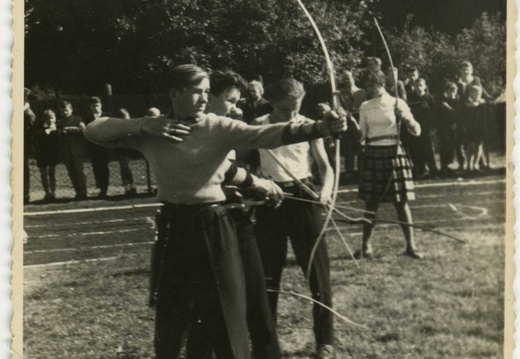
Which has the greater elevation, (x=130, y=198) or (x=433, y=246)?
(x=130, y=198)

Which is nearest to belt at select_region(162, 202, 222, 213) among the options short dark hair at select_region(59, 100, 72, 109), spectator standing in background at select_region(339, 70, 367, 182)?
spectator standing in background at select_region(339, 70, 367, 182)

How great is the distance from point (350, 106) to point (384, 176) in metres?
0.23

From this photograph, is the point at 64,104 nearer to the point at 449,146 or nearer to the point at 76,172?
the point at 76,172

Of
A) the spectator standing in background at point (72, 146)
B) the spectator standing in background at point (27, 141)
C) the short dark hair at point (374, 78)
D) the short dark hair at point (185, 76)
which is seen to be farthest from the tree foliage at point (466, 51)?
the spectator standing in background at point (27, 141)

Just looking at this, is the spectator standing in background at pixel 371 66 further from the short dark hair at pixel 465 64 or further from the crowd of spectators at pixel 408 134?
the short dark hair at pixel 465 64

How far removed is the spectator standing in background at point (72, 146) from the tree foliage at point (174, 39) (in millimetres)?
76

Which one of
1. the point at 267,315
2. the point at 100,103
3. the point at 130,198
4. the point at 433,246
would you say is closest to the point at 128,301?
the point at 130,198

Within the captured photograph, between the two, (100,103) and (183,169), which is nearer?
(183,169)

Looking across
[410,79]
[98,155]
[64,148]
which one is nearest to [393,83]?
[410,79]

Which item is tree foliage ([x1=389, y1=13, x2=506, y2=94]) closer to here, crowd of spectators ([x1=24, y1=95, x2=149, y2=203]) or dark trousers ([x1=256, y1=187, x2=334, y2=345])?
dark trousers ([x1=256, y1=187, x2=334, y2=345])

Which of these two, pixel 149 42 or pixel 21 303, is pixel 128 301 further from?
pixel 149 42

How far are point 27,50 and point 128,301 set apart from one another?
0.75 metres

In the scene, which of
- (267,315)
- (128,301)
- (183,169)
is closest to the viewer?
(183,169)

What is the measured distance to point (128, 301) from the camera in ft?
5.94
